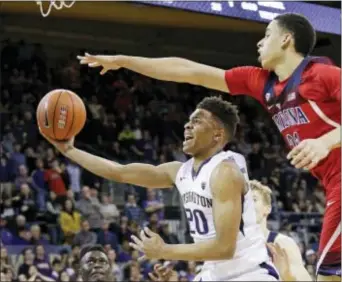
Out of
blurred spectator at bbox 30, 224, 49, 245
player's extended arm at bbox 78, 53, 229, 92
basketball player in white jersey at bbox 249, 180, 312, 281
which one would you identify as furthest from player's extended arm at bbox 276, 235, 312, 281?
blurred spectator at bbox 30, 224, 49, 245

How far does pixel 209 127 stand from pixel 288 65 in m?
0.56

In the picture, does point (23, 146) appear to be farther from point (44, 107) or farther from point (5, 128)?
point (44, 107)

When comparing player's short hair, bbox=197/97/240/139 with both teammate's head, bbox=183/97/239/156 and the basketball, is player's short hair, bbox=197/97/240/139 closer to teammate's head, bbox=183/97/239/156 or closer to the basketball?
teammate's head, bbox=183/97/239/156

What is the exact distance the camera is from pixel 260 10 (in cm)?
1215

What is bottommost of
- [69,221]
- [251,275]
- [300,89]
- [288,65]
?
[251,275]

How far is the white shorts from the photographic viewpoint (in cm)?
442

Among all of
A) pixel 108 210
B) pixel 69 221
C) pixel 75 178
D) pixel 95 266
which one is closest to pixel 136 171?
pixel 95 266

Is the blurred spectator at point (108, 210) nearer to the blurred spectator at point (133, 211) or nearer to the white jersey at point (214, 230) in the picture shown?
the blurred spectator at point (133, 211)

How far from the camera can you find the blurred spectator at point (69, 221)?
11383 millimetres

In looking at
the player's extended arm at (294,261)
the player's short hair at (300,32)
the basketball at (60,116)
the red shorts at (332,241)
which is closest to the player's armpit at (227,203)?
the red shorts at (332,241)

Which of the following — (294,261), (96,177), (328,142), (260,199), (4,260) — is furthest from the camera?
(96,177)

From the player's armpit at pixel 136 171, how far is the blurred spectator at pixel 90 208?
669 cm

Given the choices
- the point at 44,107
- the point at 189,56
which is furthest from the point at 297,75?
the point at 189,56

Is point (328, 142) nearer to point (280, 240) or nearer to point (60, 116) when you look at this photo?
point (60, 116)
